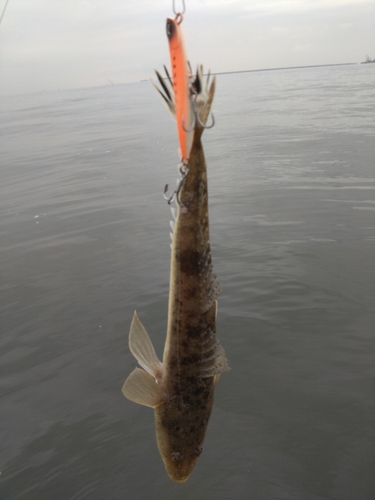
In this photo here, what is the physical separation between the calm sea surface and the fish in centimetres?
202

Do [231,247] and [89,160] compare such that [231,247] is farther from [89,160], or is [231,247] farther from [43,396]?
[89,160]

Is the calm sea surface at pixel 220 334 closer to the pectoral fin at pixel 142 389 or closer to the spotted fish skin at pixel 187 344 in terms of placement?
the spotted fish skin at pixel 187 344

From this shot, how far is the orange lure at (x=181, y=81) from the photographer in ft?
6.41

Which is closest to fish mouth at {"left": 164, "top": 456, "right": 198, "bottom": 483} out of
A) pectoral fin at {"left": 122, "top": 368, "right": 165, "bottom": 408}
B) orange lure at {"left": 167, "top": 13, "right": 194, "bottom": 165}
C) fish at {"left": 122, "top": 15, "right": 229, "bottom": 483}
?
fish at {"left": 122, "top": 15, "right": 229, "bottom": 483}

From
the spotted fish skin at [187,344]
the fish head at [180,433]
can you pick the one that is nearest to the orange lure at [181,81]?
the spotted fish skin at [187,344]

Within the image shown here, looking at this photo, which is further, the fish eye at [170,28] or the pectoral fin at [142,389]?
the pectoral fin at [142,389]

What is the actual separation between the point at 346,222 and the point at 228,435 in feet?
23.9

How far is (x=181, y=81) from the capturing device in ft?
6.73

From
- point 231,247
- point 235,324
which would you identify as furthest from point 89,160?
point 235,324

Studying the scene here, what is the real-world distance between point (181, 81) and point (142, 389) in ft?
6.55

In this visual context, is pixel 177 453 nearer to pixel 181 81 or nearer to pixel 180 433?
pixel 180 433

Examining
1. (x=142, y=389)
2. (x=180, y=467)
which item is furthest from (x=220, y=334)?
(x=142, y=389)

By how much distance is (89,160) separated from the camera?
22641 millimetres

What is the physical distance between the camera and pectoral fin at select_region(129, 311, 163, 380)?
307 centimetres
